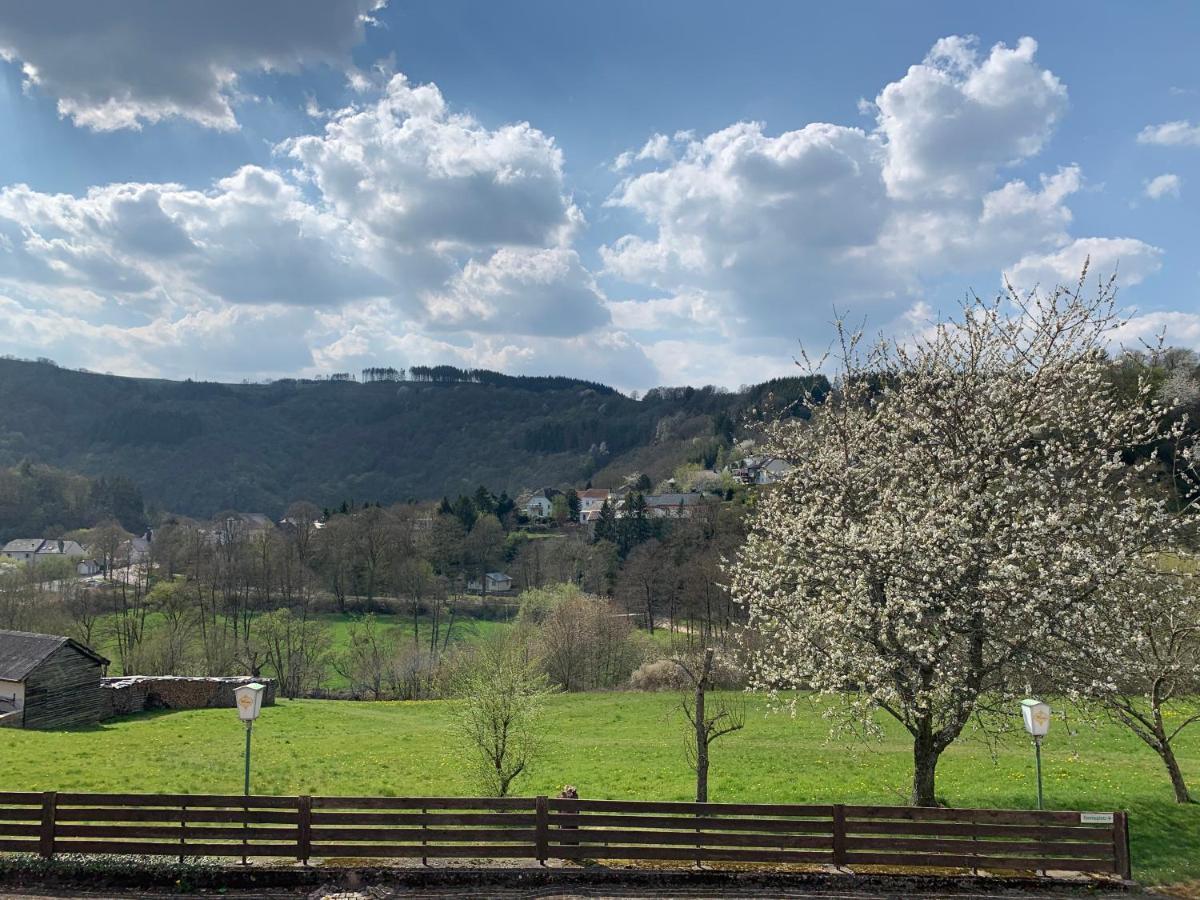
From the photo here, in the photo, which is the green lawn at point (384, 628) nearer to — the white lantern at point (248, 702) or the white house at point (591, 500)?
the white lantern at point (248, 702)

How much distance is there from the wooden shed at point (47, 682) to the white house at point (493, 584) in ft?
192

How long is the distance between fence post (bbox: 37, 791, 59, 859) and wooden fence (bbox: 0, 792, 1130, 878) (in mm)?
16

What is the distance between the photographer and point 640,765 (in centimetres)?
2344

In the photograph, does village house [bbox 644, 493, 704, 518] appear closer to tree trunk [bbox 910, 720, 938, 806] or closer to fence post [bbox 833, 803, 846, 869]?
tree trunk [bbox 910, 720, 938, 806]

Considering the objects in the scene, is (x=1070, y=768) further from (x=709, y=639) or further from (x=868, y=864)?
(x=709, y=639)

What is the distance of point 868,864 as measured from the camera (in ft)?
39.0

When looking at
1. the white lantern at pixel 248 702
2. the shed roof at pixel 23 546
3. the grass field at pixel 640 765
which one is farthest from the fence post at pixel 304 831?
Result: the shed roof at pixel 23 546

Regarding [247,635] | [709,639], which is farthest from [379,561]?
[709,639]

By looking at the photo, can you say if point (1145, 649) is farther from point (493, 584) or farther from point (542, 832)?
point (493, 584)

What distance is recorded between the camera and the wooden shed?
30.2 m

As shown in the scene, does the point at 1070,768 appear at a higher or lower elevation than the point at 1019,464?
lower

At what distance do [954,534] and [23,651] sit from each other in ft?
119

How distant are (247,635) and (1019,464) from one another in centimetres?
5525

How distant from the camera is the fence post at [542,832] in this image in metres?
11.9
